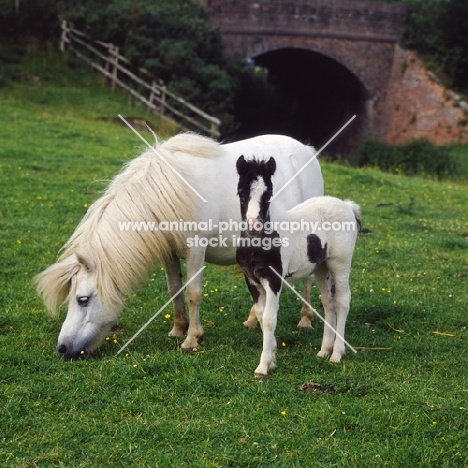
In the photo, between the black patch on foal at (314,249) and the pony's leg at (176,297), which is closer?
the black patch on foal at (314,249)

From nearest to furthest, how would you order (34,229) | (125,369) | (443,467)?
(443,467), (125,369), (34,229)

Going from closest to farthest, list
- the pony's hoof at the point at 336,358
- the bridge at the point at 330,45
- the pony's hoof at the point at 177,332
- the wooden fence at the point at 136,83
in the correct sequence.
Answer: the pony's hoof at the point at 336,358, the pony's hoof at the point at 177,332, the wooden fence at the point at 136,83, the bridge at the point at 330,45

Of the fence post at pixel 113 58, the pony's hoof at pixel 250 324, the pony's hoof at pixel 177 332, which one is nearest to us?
the pony's hoof at pixel 177 332

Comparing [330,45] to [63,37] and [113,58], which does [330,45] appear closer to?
[113,58]

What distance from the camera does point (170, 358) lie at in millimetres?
6145

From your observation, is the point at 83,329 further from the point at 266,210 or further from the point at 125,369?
the point at 266,210

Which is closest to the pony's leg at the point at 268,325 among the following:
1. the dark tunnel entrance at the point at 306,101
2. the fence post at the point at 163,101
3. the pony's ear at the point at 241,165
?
the pony's ear at the point at 241,165

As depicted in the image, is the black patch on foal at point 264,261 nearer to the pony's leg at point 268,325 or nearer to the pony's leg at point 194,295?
the pony's leg at point 268,325

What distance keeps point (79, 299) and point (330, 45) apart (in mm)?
28874

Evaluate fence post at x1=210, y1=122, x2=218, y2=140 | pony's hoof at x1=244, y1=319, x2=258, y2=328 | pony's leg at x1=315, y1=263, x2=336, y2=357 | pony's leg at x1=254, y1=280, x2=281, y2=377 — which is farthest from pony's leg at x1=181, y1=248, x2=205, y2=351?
fence post at x1=210, y1=122, x2=218, y2=140

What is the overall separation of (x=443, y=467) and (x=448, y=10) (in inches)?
1214

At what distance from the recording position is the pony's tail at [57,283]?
20.4 ft

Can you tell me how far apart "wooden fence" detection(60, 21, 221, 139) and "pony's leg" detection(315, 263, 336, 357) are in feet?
58.4

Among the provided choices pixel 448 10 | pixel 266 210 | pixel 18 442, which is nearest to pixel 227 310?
pixel 266 210
